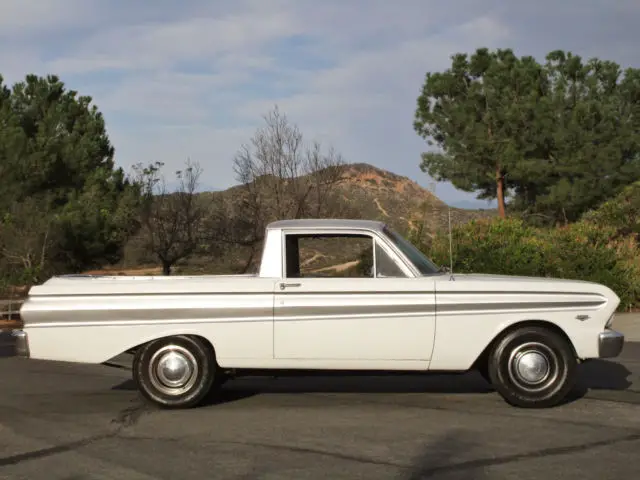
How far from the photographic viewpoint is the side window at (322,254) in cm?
770

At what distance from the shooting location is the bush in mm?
18031

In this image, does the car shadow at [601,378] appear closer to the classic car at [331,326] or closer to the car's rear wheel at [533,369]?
the car's rear wheel at [533,369]

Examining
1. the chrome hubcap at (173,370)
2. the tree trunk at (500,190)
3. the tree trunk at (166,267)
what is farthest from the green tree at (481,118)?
the chrome hubcap at (173,370)

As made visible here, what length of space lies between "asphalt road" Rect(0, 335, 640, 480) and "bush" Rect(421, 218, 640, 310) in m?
9.14

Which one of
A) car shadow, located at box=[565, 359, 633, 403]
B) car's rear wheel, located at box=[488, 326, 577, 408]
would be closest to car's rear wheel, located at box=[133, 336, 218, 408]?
car's rear wheel, located at box=[488, 326, 577, 408]

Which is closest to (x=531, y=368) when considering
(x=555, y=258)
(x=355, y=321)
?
(x=355, y=321)

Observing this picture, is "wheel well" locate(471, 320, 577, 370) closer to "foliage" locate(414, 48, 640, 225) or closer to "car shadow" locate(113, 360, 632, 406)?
"car shadow" locate(113, 360, 632, 406)

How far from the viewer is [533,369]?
7293 mm

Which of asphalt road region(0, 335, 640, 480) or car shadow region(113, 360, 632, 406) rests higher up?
asphalt road region(0, 335, 640, 480)

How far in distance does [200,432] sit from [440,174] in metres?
33.0

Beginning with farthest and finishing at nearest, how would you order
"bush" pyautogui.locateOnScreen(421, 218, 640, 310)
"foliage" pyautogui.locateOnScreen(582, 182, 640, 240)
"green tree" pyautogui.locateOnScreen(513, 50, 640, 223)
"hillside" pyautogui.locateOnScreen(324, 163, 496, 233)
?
1. "hillside" pyautogui.locateOnScreen(324, 163, 496, 233)
2. "green tree" pyautogui.locateOnScreen(513, 50, 640, 223)
3. "foliage" pyautogui.locateOnScreen(582, 182, 640, 240)
4. "bush" pyautogui.locateOnScreen(421, 218, 640, 310)

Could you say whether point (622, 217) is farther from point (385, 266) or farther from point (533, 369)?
point (385, 266)

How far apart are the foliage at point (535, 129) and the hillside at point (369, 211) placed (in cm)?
258

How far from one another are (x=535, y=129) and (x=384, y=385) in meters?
29.0
